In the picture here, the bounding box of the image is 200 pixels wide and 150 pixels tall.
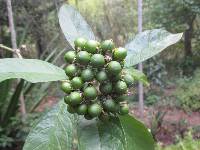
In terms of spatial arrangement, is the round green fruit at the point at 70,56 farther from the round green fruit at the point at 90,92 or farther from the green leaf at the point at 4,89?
the green leaf at the point at 4,89

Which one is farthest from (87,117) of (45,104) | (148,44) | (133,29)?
(133,29)

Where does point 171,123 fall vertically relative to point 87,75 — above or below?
below

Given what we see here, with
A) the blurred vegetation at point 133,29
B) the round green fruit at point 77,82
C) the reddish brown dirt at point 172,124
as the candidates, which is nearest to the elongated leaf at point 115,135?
the round green fruit at point 77,82

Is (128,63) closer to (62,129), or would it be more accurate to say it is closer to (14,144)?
(62,129)

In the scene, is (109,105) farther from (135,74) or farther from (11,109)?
(11,109)

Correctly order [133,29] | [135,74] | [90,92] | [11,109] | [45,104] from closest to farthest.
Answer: [90,92] < [135,74] < [11,109] < [45,104] < [133,29]

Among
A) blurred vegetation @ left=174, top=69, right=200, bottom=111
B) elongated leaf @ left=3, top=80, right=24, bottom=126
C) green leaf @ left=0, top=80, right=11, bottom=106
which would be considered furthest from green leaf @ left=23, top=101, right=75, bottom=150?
blurred vegetation @ left=174, top=69, right=200, bottom=111
